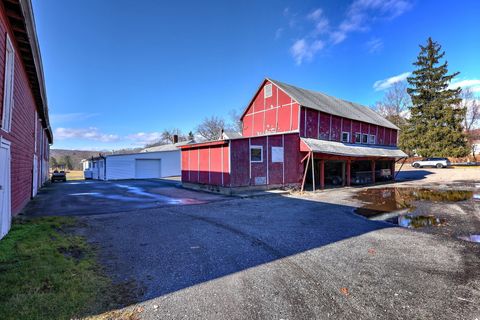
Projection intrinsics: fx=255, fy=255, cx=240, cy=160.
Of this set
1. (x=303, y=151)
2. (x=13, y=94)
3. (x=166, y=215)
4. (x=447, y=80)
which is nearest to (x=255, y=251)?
(x=166, y=215)

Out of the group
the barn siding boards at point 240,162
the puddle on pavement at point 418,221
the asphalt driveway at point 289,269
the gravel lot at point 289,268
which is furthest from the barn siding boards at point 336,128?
the asphalt driveway at point 289,269

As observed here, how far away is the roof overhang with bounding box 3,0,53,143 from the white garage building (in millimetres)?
17283

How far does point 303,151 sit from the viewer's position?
54.9ft

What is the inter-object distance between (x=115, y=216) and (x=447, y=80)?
45.9 metres

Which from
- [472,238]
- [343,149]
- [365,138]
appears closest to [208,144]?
[343,149]

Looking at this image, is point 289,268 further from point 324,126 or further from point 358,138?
point 358,138

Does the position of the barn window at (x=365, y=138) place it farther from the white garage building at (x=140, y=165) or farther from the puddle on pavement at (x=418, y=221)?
the white garage building at (x=140, y=165)

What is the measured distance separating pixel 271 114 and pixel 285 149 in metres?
4.64

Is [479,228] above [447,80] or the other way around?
the other way around

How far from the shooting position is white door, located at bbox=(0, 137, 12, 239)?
501 cm

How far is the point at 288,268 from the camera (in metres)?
4.13

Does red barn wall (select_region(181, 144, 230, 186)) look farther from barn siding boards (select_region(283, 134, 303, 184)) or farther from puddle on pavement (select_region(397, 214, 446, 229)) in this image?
puddle on pavement (select_region(397, 214, 446, 229))

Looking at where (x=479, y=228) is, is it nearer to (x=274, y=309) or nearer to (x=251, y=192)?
(x=274, y=309)

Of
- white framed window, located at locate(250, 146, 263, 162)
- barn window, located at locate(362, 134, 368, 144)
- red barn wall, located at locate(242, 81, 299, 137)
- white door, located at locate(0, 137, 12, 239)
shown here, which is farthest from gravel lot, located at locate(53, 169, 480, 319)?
barn window, located at locate(362, 134, 368, 144)
